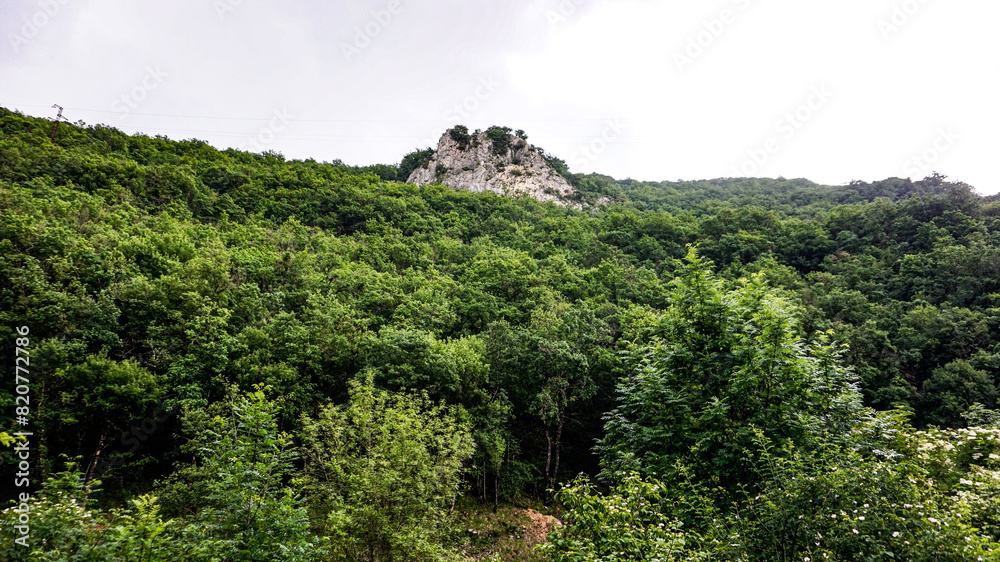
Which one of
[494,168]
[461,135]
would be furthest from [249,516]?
[461,135]

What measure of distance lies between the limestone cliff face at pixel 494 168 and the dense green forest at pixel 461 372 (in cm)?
2530

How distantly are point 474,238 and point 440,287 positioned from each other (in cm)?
1953

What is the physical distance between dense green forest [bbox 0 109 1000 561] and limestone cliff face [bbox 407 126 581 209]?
996 inches

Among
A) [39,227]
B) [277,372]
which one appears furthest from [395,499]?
[39,227]

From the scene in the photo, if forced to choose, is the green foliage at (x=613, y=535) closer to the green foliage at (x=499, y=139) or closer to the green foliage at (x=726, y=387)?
the green foliage at (x=726, y=387)

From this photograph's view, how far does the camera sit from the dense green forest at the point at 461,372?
6.13m

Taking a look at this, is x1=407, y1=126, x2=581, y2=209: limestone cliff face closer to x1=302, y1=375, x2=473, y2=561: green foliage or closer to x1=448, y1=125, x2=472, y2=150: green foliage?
x1=448, y1=125, x2=472, y2=150: green foliage

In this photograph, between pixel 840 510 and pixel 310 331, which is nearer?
pixel 840 510

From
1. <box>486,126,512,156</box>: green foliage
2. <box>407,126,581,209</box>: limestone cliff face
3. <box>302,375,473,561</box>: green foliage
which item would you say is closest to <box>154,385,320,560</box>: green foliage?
<box>302,375,473,561</box>: green foliage

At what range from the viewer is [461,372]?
23.8 metres

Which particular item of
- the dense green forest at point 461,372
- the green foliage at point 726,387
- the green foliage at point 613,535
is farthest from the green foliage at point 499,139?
the green foliage at point 613,535

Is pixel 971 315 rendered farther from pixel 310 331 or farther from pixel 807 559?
pixel 310 331

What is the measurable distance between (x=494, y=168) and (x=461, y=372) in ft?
231

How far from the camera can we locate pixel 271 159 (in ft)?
214
